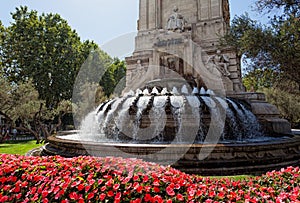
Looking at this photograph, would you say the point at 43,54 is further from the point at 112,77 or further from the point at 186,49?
the point at 186,49

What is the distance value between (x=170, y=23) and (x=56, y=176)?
1608 centimetres

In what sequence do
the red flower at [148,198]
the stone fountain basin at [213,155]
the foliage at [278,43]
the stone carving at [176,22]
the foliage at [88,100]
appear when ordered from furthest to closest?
the foliage at [88,100], the stone carving at [176,22], the foliage at [278,43], the stone fountain basin at [213,155], the red flower at [148,198]

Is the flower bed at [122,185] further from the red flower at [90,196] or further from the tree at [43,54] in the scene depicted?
the tree at [43,54]

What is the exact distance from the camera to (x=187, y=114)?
812cm

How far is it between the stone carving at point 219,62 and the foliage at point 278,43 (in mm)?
5120

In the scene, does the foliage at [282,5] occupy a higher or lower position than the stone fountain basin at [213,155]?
higher

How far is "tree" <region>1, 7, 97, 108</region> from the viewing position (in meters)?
25.3

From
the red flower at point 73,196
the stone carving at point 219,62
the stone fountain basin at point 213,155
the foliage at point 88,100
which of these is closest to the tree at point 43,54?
the foliage at point 88,100

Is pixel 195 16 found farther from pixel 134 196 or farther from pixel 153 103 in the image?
pixel 134 196

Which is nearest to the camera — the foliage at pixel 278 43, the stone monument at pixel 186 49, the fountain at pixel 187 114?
the fountain at pixel 187 114

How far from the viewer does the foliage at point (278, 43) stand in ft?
22.9

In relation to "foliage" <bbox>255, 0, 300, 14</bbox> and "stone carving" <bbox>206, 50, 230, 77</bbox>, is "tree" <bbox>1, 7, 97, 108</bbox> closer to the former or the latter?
"stone carving" <bbox>206, 50, 230, 77</bbox>

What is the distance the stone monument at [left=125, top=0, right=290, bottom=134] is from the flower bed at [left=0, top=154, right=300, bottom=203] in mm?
8496

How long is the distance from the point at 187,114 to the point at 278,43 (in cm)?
404
